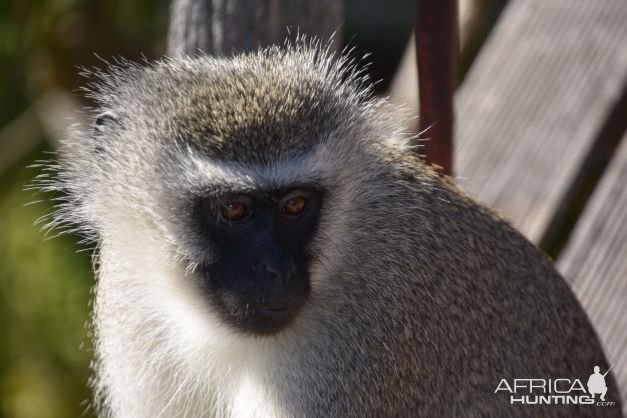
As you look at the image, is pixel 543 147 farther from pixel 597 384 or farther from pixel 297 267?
pixel 297 267

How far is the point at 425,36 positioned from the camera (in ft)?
8.82

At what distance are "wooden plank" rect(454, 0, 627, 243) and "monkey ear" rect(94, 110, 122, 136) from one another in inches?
45.7

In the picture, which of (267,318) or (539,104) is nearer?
(267,318)

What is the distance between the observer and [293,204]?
2.70 meters

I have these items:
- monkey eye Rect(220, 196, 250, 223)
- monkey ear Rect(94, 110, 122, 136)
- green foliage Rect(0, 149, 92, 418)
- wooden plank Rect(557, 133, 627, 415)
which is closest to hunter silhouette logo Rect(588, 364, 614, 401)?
wooden plank Rect(557, 133, 627, 415)

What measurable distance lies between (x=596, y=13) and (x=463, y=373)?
1.56 m

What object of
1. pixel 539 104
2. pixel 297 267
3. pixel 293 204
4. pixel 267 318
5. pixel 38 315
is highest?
pixel 539 104

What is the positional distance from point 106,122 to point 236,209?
2.05 ft

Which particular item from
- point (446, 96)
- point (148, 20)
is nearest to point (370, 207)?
point (446, 96)

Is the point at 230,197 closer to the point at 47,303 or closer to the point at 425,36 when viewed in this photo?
the point at 425,36

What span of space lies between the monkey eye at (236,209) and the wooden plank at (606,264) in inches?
45.8

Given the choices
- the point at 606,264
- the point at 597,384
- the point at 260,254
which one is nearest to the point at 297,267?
the point at 260,254

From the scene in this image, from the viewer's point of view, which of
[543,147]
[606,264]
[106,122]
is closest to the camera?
[106,122]

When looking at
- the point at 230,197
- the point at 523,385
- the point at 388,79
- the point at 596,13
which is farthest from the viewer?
the point at 388,79
